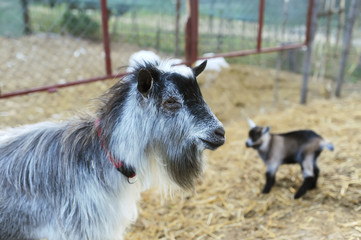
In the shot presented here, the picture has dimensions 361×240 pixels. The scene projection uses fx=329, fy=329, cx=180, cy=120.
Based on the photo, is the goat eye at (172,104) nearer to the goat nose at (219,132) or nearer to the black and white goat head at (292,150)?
the goat nose at (219,132)

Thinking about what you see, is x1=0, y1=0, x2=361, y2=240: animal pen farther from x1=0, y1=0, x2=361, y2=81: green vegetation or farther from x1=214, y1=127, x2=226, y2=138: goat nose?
x1=214, y1=127, x2=226, y2=138: goat nose

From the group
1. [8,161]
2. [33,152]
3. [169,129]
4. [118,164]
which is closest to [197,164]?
[169,129]

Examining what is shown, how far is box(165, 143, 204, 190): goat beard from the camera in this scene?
200 cm

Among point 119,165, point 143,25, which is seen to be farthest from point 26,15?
point 119,165

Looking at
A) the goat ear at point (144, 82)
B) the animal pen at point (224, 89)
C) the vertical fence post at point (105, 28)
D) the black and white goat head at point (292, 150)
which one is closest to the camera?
the goat ear at point (144, 82)

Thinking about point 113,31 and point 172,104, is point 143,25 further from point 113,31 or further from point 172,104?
point 172,104

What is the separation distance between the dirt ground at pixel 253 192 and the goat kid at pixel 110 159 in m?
0.38

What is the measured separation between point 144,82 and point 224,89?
5.39 m

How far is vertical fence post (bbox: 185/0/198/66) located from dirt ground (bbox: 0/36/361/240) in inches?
56.5

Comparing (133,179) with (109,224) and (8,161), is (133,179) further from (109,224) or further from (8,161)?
(8,161)

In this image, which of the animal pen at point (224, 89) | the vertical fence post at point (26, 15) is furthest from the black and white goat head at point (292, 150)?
the vertical fence post at point (26, 15)

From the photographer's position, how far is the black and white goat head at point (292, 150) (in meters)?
3.37

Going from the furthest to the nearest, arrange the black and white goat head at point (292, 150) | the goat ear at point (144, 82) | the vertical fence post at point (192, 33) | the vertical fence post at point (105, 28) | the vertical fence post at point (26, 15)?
the vertical fence post at point (26, 15)
the vertical fence post at point (192, 33)
the vertical fence post at point (105, 28)
the black and white goat head at point (292, 150)
the goat ear at point (144, 82)

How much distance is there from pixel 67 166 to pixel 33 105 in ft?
13.4
